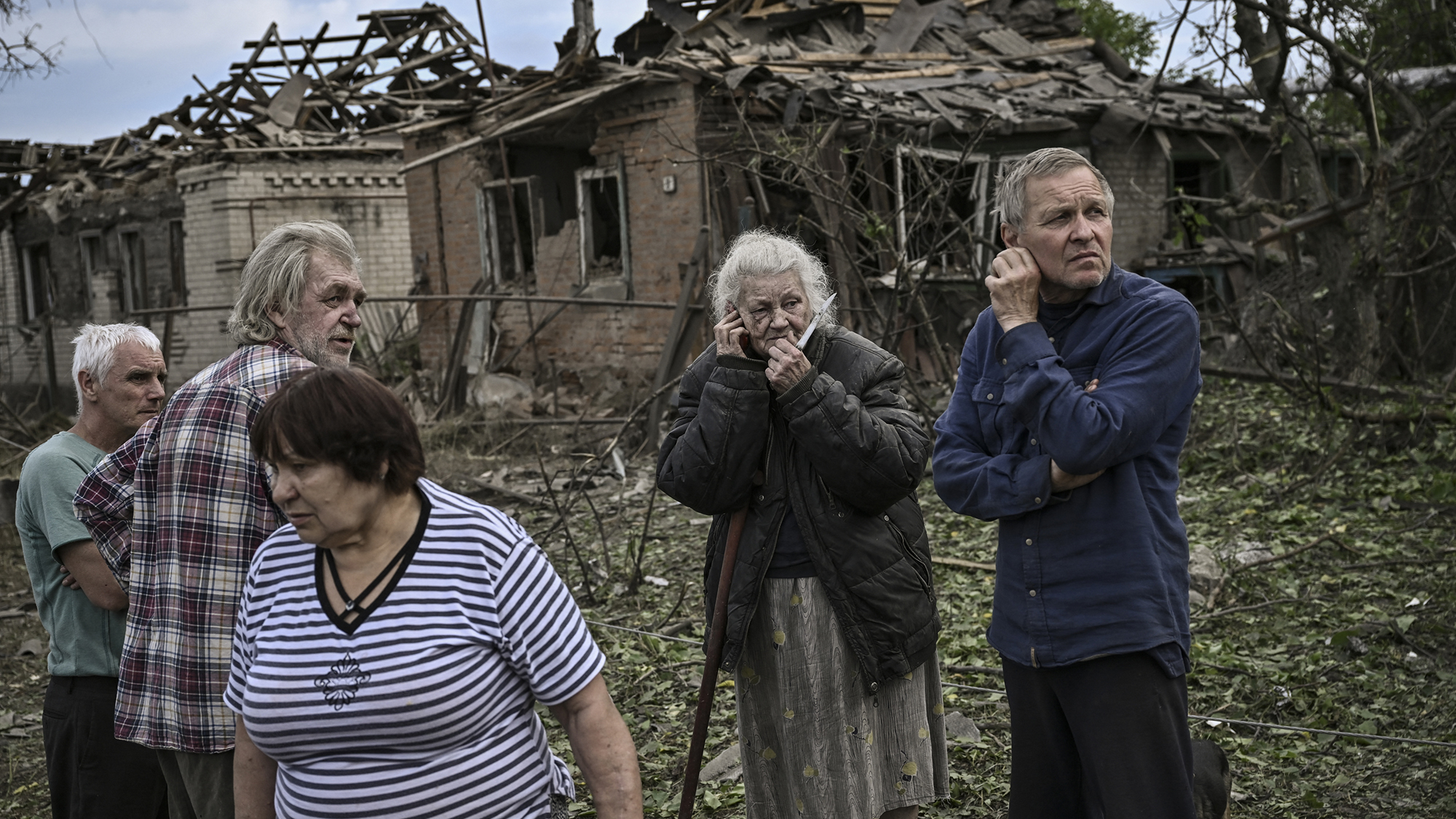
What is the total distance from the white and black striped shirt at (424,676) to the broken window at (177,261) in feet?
63.9

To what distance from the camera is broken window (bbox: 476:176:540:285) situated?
15047mm

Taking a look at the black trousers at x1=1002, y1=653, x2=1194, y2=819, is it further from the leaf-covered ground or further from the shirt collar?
the leaf-covered ground

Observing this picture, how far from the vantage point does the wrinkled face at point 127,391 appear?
3.35m

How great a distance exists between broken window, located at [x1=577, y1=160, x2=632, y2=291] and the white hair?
33.9ft

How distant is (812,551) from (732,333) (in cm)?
63

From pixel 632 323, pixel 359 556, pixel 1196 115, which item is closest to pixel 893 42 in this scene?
pixel 1196 115

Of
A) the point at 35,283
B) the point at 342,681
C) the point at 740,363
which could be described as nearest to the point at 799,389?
the point at 740,363

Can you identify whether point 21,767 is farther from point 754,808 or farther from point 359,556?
point 359,556

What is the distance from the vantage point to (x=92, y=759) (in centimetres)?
312

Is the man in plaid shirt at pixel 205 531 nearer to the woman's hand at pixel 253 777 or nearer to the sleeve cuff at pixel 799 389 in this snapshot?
the woman's hand at pixel 253 777

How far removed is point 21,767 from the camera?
5.18 m

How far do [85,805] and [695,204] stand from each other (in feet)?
33.9

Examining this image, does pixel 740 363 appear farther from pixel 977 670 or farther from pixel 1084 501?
pixel 977 670

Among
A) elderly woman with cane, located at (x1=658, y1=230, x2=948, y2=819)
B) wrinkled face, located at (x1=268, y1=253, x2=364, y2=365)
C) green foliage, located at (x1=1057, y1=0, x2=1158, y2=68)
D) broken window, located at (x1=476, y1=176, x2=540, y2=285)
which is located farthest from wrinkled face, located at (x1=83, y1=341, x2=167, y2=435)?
green foliage, located at (x1=1057, y1=0, x2=1158, y2=68)
